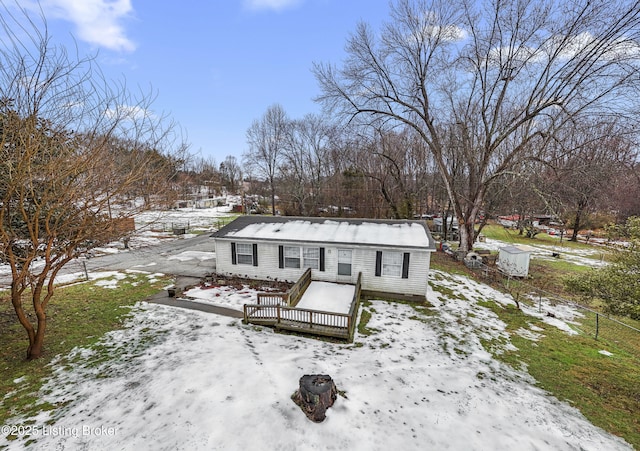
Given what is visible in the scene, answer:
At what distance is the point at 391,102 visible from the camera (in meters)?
19.5

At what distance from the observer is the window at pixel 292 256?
40.8 feet

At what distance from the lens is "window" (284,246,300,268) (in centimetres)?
1245

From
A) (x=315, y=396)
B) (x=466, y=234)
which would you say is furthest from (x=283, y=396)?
(x=466, y=234)

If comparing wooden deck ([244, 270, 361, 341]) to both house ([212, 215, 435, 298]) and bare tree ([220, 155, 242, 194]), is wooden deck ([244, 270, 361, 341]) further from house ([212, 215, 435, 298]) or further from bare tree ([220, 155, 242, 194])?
bare tree ([220, 155, 242, 194])

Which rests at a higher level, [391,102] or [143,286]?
[391,102]

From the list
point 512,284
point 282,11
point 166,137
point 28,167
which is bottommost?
point 512,284

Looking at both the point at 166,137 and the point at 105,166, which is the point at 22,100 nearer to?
the point at 105,166

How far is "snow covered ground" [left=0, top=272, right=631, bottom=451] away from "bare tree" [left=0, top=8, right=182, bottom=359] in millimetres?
2732

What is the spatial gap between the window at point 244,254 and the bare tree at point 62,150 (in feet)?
20.7

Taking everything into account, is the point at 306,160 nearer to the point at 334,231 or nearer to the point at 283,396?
the point at 334,231

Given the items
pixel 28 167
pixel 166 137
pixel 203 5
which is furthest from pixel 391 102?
pixel 28 167

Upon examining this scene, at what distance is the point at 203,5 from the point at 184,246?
51.8ft

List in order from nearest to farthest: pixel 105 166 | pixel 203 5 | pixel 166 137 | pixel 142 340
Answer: pixel 105 166 → pixel 166 137 → pixel 142 340 → pixel 203 5

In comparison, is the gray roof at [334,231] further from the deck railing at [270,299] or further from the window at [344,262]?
the deck railing at [270,299]
